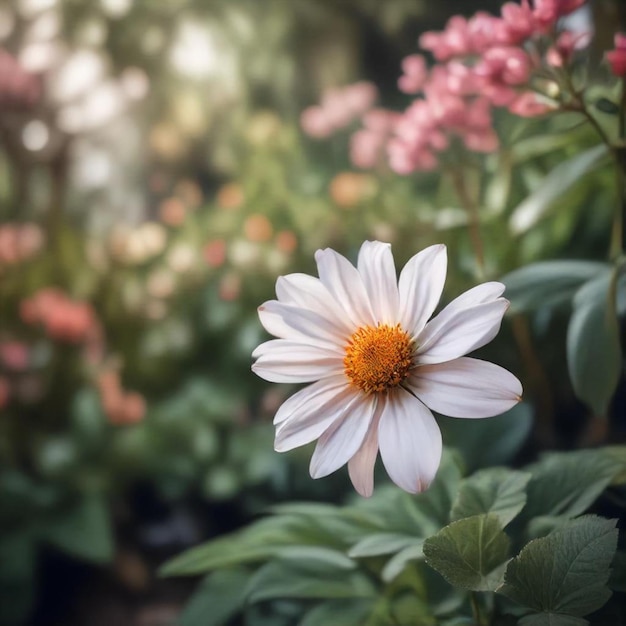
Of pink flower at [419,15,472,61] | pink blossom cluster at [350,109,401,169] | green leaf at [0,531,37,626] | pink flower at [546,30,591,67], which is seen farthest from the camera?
pink blossom cluster at [350,109,401,169]

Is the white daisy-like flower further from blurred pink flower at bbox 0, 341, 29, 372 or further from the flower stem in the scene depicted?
blurred pink flower at bbox 0, 341, 29, 372

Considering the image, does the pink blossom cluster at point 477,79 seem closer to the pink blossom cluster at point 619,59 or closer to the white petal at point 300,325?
the pink blossom cluster at point 619,59

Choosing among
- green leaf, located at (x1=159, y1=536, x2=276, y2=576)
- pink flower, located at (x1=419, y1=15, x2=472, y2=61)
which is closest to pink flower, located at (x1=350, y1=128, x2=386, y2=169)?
pink flower, located at (x1=419, y1=15, x2=472, y2=61)

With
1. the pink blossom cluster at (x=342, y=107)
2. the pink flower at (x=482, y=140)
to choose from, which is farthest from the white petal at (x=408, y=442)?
the pink blossom cluster at (x=342, y=107)

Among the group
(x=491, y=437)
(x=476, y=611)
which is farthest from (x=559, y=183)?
(x=476, y=611)

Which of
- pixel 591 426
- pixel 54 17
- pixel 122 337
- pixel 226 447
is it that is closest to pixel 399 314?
pixel 591 426

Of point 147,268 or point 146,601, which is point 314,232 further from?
point 146,601
